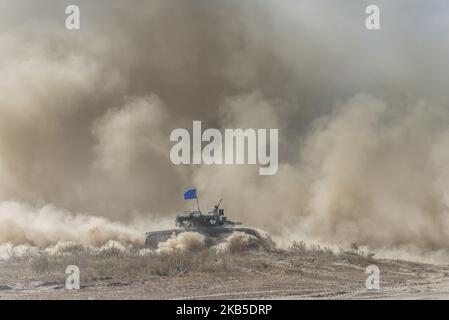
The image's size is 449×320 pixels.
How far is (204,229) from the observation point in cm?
4072

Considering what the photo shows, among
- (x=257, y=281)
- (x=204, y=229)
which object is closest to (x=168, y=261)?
(x=257, y=281)

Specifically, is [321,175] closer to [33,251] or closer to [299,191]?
[299,191]

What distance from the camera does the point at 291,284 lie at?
3231 cm

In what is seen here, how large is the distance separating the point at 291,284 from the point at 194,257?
6050 millimetres

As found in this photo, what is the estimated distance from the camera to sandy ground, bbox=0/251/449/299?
96.3ft

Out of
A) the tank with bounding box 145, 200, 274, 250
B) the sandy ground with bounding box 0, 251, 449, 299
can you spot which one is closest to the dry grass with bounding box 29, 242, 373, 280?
the sandy ground with bounding box 0, 251, 449, 299

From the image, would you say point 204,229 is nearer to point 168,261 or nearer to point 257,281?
point 168,261

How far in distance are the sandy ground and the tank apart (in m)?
1.79

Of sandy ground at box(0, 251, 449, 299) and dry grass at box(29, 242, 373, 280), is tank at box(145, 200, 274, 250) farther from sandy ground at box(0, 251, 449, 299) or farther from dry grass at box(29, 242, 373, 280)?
sandy ground at box(0, 251, 449, 299)

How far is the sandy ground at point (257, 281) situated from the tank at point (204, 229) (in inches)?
70.3

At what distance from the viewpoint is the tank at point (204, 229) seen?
40594 mm
